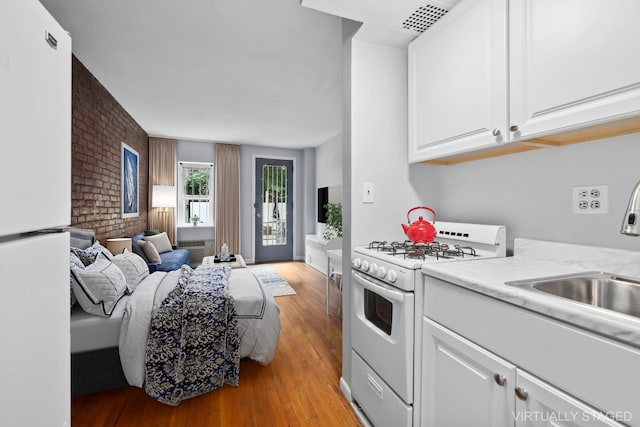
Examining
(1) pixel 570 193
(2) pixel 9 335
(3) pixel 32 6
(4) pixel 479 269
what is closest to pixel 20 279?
(2) pixel 9 335

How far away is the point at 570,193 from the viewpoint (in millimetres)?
1302

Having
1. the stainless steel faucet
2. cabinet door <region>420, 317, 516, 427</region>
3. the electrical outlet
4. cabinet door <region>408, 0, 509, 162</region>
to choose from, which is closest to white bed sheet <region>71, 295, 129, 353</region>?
cabinet door <region>420, 317, 516, 427</region>

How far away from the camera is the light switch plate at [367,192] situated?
177 centimetres

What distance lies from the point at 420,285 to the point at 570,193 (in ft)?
2.58

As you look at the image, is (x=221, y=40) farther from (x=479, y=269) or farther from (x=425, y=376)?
(x=425, y=376)

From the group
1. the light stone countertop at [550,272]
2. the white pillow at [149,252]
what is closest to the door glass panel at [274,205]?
the white pillow at [149,252]

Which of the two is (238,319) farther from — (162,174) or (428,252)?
(162,174)

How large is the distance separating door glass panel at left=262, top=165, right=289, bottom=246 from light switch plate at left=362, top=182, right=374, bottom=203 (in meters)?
4.78

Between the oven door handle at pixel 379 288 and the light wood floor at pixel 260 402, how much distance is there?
31.5 inches

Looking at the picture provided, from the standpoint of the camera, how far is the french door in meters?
6.30

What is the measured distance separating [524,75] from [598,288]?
864mm

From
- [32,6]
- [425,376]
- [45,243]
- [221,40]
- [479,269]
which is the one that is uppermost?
[221,40]

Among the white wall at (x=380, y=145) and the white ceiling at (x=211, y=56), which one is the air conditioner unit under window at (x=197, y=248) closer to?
the white ceiling at (x=211, y=56)

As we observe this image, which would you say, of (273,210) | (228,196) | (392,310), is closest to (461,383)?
(392,310)
